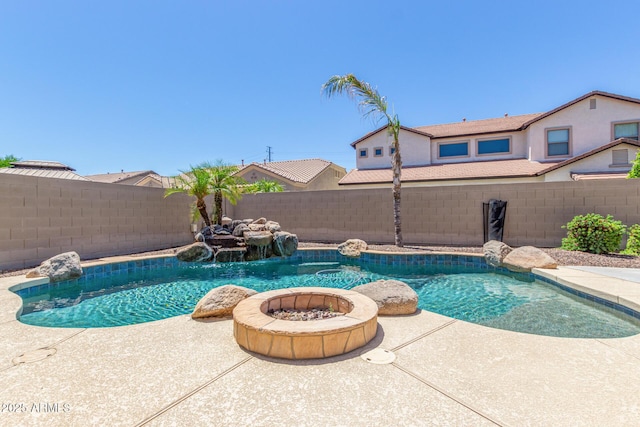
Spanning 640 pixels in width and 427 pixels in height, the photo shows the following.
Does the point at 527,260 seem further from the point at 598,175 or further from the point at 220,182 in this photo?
the point at 598,175

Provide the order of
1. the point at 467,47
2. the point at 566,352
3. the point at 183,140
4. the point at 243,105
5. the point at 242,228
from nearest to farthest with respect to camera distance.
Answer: the point at 566,352
the point at 242,228
the point at 467,47
the point at 243,105
the point at 183,140

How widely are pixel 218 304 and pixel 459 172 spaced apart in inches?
599

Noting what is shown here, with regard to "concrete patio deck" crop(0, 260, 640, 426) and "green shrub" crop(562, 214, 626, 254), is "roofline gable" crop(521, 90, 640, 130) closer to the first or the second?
"green shrub" crop(562, 214, 626, 254)

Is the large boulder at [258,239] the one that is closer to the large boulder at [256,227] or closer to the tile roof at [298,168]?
the large boulder at [256,227]

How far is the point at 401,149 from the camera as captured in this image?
1833 cm

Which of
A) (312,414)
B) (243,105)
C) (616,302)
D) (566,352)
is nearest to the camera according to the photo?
(312,414)

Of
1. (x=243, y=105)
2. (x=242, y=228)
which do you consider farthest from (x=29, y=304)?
(x=243, y=105)

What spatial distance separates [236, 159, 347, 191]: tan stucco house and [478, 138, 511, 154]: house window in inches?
432

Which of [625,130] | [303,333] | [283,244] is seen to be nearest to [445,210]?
[283,244]

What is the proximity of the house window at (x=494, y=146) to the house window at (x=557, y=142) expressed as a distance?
1812mm

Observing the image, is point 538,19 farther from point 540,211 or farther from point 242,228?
point 242,228

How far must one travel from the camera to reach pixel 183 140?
837 inches

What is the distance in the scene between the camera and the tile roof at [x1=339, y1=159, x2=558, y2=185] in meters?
14.7

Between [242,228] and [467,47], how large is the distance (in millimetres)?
10655
